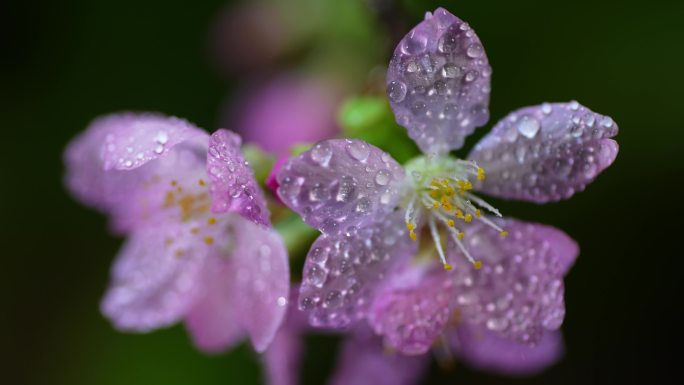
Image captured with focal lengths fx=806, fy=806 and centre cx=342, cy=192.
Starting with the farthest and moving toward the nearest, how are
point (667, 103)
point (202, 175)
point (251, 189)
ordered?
point (667, 103) → point (202, 175) → point (251, 189)

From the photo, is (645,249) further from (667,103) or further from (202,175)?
(202,175)

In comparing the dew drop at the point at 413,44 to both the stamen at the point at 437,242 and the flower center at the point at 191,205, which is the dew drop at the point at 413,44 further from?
the flower center at the point at 191,205

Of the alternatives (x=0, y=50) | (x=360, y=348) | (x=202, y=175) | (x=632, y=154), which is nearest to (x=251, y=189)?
(x=202, y=175)

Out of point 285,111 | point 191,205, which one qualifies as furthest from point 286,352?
point 285,111

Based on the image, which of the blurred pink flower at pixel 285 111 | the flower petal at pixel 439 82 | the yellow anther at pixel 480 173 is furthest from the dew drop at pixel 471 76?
the blurred pink flower at pixel 285 111

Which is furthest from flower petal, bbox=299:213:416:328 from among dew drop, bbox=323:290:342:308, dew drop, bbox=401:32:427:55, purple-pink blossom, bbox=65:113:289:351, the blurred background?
the blurred background

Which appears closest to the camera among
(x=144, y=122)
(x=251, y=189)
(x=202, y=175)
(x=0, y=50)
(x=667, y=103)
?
(x=251, y=189)
